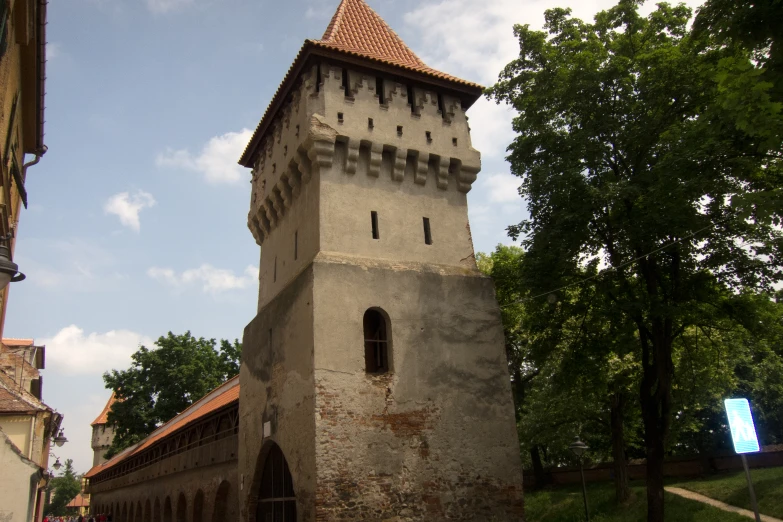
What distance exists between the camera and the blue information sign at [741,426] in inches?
317

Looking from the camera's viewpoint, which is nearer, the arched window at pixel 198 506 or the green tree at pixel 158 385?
the arched window at pixel 198 506

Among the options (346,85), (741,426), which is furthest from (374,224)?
(741,426)

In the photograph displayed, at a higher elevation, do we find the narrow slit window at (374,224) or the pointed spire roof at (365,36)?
the pointed spire roof at (365,36)

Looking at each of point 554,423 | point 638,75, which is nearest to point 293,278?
point 638,75

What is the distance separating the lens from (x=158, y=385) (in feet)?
136

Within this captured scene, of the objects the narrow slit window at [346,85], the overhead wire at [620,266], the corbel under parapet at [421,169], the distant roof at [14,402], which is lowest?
the distant roof at [14,402]

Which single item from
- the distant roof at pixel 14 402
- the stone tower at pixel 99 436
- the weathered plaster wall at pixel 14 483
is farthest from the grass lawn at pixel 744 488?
the stone tower at pixel 99 436

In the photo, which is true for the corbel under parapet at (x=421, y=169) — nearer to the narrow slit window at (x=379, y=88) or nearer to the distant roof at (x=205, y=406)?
the narrow slit window at (x=379, y=88)

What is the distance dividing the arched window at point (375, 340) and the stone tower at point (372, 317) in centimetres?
3

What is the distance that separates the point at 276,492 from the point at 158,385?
3066 centimetres

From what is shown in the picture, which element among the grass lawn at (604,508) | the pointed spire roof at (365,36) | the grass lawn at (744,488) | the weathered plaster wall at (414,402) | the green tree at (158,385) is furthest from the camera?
the green tree at (158,385)

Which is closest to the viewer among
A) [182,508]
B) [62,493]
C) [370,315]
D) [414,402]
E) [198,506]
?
[414,402]

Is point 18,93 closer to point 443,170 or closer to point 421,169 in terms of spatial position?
point 421,169

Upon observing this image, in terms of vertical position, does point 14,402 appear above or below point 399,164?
below
